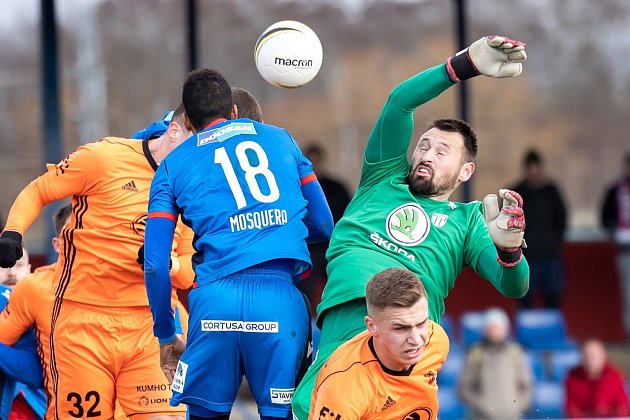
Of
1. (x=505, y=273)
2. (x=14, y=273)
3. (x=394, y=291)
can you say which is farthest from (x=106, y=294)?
(x=505, y=273)

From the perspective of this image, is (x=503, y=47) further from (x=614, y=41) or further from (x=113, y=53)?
(x=614, y=41)

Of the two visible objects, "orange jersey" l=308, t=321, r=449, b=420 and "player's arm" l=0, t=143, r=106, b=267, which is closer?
"orange jersey" l=308, t=321, r=449, b=420

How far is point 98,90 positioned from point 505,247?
1007 centimetres

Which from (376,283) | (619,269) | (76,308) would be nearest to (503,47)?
(376,283)

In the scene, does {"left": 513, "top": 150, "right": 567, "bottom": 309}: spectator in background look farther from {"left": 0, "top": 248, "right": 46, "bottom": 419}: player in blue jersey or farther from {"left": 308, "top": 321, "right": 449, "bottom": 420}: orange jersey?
{"left": 308, "top": 321, "right": 449, "bottom": 420}: orange jersey

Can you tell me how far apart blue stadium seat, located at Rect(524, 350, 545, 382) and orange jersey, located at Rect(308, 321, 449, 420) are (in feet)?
22.4

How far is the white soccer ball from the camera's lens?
5824 millimetres

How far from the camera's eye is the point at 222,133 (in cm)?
515

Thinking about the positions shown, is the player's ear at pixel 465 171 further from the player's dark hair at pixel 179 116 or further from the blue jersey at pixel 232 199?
the player's dark hair at pixel 179 116

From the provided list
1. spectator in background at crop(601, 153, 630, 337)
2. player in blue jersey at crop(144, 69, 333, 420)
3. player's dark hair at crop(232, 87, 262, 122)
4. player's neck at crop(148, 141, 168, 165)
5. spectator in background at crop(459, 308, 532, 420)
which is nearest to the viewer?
player in blue jersey at crop(144, 69, 333, 420)

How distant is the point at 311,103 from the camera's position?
14477 millimetres

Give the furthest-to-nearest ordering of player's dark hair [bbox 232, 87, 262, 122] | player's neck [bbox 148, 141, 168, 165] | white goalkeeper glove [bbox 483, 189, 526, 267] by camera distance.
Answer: player's neck [bbox 148, 141, 168, 165], player's dark hair [bbox 232, 87, 262, 122], white goalkeeper glove [bbox 483, 189, 526, 267]

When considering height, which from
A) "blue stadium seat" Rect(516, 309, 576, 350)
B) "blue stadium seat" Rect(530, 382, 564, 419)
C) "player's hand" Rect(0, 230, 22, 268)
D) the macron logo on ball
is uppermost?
the macron logo on ball

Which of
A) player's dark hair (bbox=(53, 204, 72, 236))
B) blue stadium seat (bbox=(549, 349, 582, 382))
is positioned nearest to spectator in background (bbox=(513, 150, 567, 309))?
blue stadium seat (bbox=(549, 349, 582, 382))
